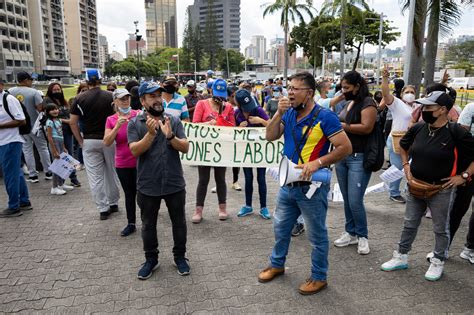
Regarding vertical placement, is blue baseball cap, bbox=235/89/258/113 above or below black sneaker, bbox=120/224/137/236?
above

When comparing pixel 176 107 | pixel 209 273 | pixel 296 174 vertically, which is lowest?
pixel 209 273

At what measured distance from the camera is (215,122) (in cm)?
557

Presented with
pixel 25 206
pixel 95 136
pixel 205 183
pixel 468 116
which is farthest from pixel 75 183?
pixel 468 116

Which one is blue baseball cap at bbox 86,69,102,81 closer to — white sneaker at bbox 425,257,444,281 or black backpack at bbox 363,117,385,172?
black backpack at bbox 363,117,385,172

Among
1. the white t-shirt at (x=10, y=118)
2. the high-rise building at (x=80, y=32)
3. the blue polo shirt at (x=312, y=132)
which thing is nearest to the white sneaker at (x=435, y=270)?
the blue polo shirt at (x=312, y=132)

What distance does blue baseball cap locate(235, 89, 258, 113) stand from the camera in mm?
5137

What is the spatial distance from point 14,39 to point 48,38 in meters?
21.6

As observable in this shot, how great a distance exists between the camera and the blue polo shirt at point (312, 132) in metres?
3.23

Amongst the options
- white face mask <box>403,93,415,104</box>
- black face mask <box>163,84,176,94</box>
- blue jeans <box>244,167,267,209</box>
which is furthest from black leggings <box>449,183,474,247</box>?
black face mask <box>163,84,176,94</box>

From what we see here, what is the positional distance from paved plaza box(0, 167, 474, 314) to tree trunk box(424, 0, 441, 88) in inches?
297

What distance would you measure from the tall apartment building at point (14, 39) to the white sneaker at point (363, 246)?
82.1 m

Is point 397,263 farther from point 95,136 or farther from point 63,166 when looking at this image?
point 63,166

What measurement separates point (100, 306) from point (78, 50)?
132 m

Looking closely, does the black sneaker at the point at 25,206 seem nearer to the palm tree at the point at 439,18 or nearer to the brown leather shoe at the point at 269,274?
the brown leather shoe at the point at 269,274
